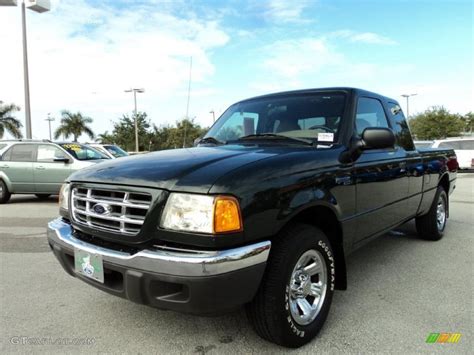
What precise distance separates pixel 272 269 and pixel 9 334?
2.05m

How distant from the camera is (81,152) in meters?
9.73

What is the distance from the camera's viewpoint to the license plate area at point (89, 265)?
7.64ft

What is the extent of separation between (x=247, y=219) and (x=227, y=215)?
0.41ft

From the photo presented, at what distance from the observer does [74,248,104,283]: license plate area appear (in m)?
2.33

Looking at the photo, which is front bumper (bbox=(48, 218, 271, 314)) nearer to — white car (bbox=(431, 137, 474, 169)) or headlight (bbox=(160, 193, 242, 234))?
headlight (bbox=(160, 193, 242, 234))

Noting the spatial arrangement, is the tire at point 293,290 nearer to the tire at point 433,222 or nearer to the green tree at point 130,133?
the tire at point 433,222

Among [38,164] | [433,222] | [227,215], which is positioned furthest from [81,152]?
[227,215]

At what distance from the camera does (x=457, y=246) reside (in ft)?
16.5

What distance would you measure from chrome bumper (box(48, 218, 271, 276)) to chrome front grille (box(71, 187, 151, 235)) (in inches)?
6.7

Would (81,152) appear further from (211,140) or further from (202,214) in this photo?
(202,214)

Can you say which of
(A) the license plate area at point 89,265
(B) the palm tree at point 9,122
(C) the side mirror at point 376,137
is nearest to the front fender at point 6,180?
(A) the license plate area at point 89,265

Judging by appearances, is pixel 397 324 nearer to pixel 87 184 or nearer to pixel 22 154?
pixel 87 184
